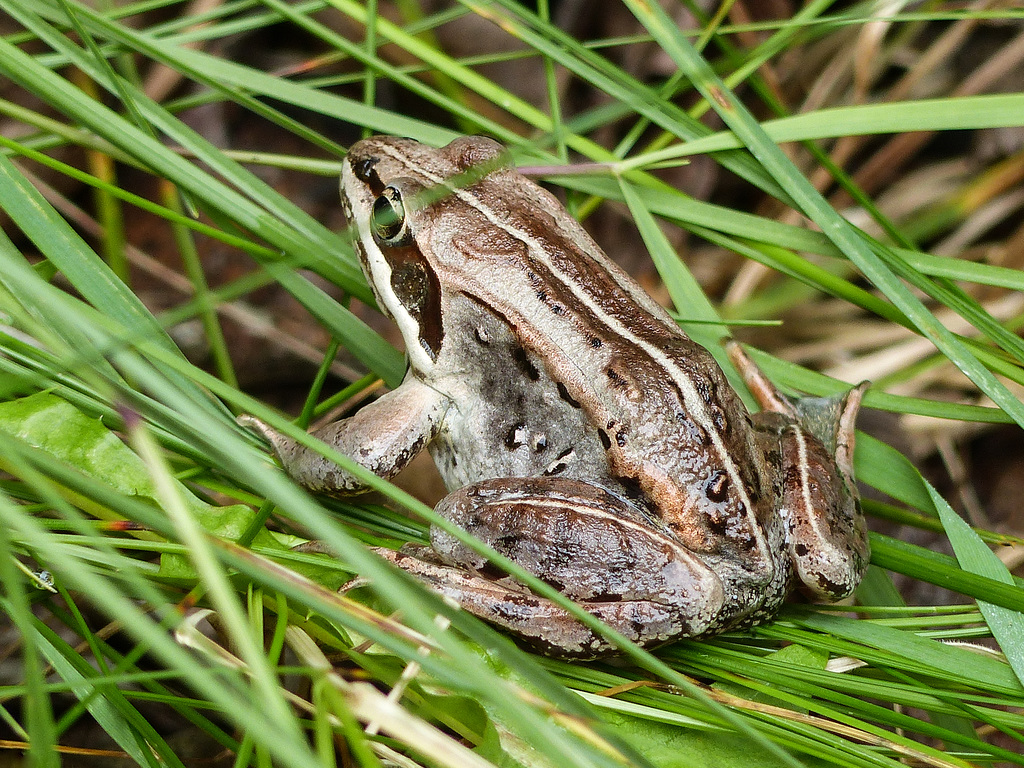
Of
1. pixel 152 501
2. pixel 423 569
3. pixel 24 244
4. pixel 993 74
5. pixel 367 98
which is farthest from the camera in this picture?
pixel 993 74

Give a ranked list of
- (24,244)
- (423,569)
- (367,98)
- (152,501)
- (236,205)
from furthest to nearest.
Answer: (24,244), (367,98), (236,205), (423,569), (152,501)

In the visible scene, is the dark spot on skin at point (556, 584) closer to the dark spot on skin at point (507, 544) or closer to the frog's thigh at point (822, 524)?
the dark spot on skin at point (507, 544)

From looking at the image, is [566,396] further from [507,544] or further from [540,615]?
[540,615]

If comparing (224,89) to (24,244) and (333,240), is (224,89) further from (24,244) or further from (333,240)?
(24,244)

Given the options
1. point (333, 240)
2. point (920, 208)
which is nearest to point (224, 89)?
point (333, 240)

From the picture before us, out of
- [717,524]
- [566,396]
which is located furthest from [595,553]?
[566,396]

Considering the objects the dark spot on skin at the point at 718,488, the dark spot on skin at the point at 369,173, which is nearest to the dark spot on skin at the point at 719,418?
the dark spot on skin at the point at 718,488
